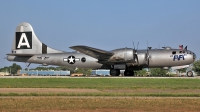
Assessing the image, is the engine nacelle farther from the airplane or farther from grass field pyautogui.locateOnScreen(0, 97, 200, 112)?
grass field pyautogui.locateOnScreen(0, 97, 200, 112)

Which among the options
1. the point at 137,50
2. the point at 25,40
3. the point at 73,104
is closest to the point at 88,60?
the point at 137,50

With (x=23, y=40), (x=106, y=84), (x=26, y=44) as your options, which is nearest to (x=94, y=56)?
(x=26, y=44)

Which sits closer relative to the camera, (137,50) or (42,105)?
(42,105)

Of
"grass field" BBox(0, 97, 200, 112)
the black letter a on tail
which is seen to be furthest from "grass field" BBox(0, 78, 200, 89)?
the black letter a on tail

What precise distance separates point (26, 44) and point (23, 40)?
77 centimetres

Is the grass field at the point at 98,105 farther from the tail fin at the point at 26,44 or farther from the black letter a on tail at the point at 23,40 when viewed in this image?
the black letter a on tail at the point at 23,40

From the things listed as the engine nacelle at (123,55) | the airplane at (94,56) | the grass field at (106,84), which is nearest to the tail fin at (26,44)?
the airplane at (94,56)

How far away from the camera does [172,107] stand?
16.6 meters

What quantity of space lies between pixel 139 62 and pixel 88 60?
7153 mm

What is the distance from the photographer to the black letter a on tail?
51719 mm

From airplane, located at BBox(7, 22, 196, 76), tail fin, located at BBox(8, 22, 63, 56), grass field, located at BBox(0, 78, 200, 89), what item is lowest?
grass field, located at BBox(0, 78, 200, 89)

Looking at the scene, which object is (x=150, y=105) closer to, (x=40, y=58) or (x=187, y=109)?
(x=187, y=109)

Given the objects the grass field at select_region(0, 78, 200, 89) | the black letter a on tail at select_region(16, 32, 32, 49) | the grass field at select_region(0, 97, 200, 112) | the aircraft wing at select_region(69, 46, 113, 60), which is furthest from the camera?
the black letter a on tail at select_region(16, 32, 32, 49)

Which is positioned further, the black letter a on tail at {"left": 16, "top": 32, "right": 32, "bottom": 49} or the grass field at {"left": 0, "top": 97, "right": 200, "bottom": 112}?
the black letter a on tail at {"left": 16, "top": 32, "right": 32, "bottom": 49}
